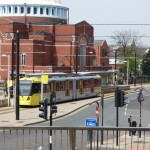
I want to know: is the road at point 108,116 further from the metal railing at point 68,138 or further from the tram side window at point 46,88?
the metal railing at point 68,138

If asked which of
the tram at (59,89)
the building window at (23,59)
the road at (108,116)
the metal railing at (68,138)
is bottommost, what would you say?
the road at (108,116)

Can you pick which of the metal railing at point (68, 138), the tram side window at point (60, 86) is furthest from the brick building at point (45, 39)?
the metal railing at point (68, 138)

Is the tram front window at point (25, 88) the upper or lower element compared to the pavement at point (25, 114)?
upper

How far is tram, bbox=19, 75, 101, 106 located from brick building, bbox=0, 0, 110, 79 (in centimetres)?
2587

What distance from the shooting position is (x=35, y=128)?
957cm

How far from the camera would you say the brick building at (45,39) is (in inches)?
3696

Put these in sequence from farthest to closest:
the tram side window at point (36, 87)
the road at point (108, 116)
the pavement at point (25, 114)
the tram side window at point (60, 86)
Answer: the tram side window at point (60, 86) < the tram side window at point (36, 87) < the road at point (108, 116) < the pavement at point (25, 114)

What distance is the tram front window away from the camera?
47.9 meters

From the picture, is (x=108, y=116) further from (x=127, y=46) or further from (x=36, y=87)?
(x=127, y=46)

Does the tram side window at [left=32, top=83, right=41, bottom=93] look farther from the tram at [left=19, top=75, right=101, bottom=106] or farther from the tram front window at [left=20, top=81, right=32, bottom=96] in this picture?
the tram front window at [left=20, top=81, right=32, bottom=96]

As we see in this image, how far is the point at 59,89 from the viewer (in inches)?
2066

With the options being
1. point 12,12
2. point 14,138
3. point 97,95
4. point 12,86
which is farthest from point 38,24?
point 14,138

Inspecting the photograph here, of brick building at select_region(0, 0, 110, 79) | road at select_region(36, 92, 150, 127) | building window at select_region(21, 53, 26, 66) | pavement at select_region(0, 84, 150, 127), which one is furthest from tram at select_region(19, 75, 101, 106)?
building window at select_region(21, 53, 26, 66)

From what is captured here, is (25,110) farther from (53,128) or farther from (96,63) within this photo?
(96,63)
